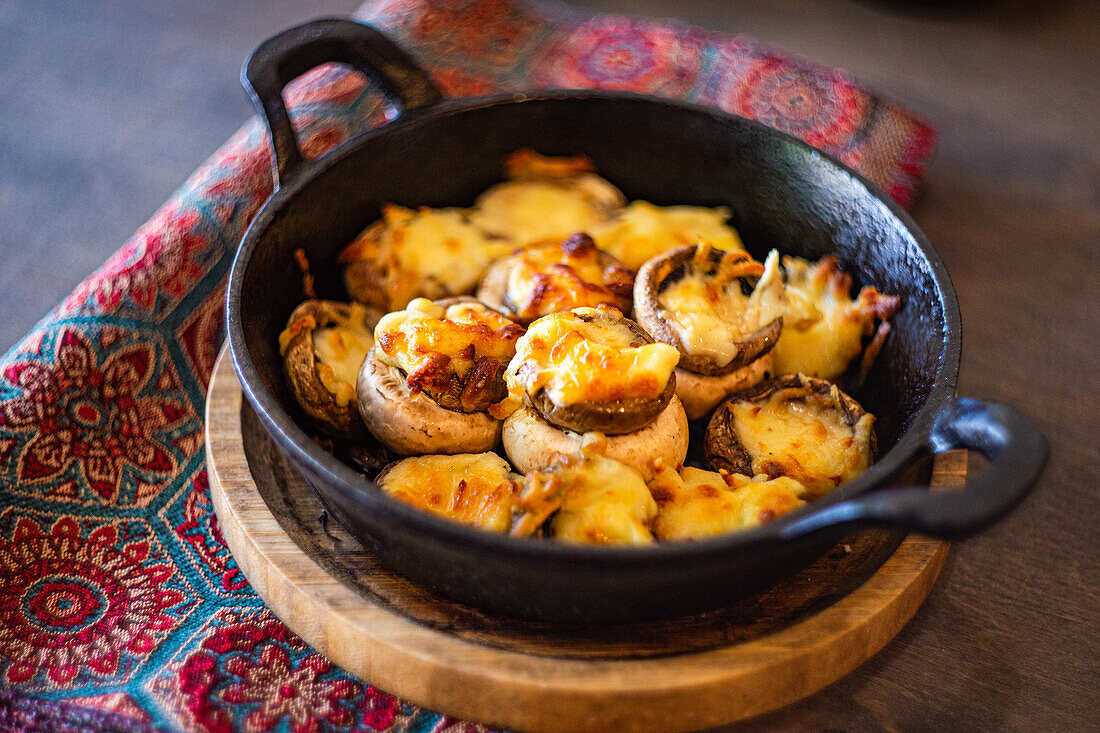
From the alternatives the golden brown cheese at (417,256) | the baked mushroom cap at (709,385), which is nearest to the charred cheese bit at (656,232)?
the golden brown cheese at (417,256)

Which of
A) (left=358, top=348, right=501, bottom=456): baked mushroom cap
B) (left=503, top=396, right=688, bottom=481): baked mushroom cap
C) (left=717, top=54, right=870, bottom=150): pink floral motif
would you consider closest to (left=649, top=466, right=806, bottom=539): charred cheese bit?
(left=503, top=396, right=688, bottom=481): baked mushroom cap

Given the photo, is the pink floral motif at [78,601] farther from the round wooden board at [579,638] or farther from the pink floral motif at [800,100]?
the pink floral motif at [800,100]

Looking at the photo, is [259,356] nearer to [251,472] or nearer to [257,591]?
[251,472]

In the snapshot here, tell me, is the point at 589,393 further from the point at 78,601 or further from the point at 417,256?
the point at 78,601

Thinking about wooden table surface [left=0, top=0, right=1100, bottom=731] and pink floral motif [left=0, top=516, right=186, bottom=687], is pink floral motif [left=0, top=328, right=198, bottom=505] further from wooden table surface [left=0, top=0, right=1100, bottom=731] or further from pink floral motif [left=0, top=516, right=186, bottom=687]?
wooden table surface [left=0, top=0, right=1100, bottom=731]

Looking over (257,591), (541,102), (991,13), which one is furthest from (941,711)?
(991,13)

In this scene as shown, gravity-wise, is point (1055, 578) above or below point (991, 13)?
below

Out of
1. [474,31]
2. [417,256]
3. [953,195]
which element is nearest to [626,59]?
[474,31]
